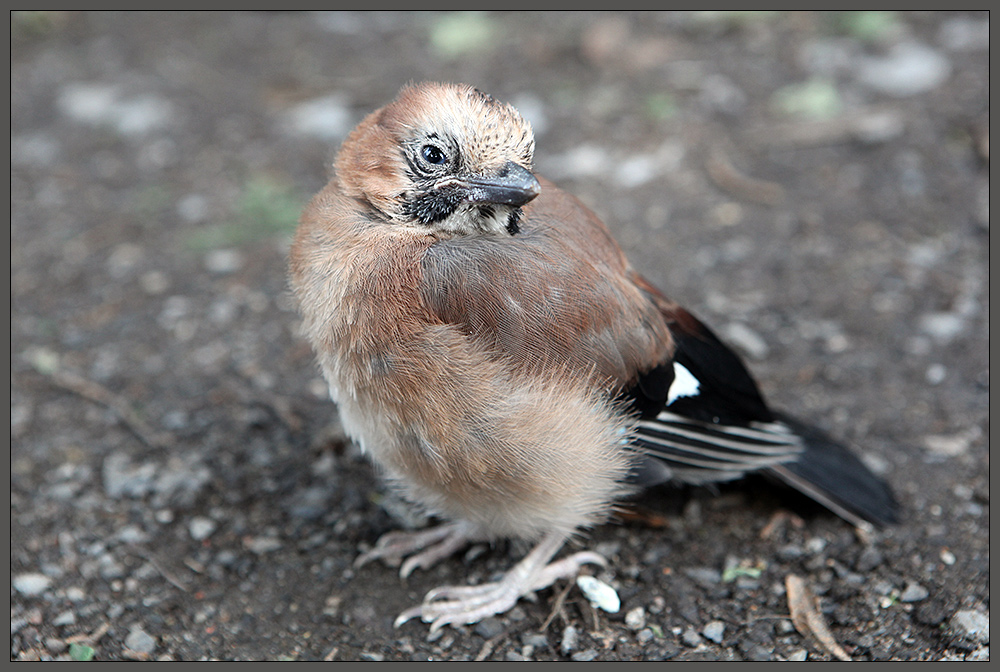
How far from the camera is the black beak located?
3.11 meters

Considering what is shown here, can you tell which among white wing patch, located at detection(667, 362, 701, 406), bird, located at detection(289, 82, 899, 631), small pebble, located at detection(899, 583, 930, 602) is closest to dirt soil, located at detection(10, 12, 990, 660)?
small pebble, located at detection(899, 583, 930, 602)

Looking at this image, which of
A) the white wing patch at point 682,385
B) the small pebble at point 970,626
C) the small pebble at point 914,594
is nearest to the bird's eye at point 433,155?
the white wing patch at point 682,385

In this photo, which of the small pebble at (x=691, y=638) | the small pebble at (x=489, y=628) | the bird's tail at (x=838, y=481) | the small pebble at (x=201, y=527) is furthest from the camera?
the small pebble at (x=201, y=527)

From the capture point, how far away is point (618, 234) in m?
5.68

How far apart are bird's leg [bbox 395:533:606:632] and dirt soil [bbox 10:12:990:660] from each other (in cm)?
7

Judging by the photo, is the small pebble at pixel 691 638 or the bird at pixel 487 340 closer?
the bird at pixel 487 340

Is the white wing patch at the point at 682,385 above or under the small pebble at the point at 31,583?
above

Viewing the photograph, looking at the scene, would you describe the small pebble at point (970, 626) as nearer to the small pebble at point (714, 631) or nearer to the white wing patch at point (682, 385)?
the small pebble at point (714, 631)

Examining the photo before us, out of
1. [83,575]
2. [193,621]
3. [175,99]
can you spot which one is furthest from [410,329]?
[175,99]

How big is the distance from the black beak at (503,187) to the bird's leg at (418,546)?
1573 millimetres

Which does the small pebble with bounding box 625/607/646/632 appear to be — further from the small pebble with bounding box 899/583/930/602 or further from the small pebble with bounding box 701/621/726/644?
the small pebble with bounding box 899/583/930/602

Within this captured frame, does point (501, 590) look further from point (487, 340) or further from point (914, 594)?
point (914, 594)

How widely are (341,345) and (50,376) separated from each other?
242 centimetres

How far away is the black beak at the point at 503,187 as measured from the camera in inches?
122
